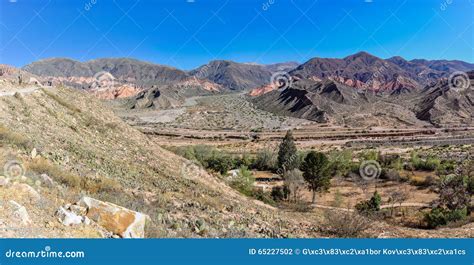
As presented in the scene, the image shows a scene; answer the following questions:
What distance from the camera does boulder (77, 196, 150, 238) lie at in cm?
975

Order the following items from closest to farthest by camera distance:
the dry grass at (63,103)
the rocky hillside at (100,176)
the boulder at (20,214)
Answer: the boulder at (20,214) < the rocky hillside at (100,176) < the dry grass at (63,103)

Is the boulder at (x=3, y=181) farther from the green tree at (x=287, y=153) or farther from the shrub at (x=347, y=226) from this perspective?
the green tree at (x=287, y=153)

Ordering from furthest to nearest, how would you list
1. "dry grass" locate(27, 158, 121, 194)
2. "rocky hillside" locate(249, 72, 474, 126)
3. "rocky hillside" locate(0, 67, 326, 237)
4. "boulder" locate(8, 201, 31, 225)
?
1. "rocky hillside" locate(249, 72, 474, 126)
2. "dry grass" locate(27, 158, 121, 194)
3. "rocky hillside" locate(0, 67, 326, 237)
4. "boulder" locate(8, 201, 31, 225)

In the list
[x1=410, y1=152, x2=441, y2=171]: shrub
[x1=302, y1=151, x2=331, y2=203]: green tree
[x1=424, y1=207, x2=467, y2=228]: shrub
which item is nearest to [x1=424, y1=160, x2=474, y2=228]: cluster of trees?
[x1=424, y1=207, x2=467, y2=228]: shrub

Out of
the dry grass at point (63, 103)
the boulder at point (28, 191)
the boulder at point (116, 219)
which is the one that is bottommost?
the boulder at point (116, 219)

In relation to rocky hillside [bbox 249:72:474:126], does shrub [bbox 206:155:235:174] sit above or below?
below

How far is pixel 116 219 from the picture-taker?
985 cm

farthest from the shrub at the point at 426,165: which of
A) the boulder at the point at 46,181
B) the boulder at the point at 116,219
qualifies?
the boulder at the point at 46,181

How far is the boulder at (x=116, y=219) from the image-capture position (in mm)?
9750

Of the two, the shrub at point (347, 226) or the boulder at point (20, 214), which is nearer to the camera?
the boulder at point (20, 214)

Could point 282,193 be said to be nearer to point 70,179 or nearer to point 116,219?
point 70,179

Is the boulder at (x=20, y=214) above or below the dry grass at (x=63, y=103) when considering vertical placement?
below

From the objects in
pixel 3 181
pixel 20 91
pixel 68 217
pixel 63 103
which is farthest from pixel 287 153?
pixel 68 217

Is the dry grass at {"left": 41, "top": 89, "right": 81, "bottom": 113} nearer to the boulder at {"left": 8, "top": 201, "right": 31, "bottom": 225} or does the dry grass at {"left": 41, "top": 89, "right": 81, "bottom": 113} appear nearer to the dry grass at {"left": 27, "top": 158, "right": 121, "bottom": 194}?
the dry grass at {"left": 27, "top": 158, "right": 121, "bottom": 194}
